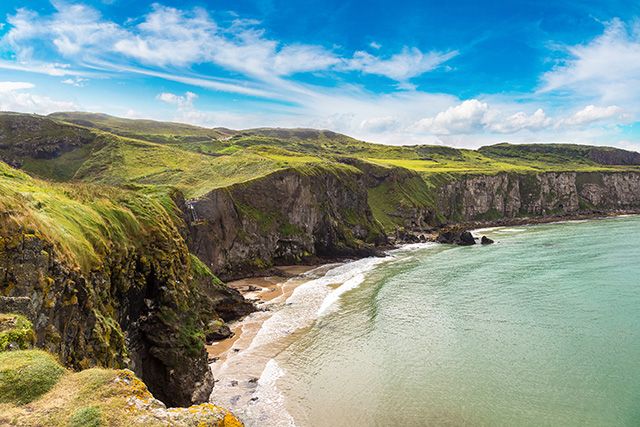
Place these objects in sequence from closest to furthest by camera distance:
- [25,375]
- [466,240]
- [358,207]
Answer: [25,375] → [466,240] → [358,207]

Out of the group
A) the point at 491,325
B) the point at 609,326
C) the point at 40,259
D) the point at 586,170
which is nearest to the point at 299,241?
the point at 491,325

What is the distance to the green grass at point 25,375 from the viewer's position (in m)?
10.6

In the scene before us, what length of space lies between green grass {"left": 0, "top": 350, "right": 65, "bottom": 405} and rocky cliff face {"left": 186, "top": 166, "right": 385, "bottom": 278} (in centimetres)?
5123

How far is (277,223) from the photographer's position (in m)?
81.6

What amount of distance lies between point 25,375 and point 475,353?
3380 cm

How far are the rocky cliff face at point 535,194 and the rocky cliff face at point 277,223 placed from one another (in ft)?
203

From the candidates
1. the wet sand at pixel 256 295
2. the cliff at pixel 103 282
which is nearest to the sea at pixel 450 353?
the wet sand at pixel 256 295

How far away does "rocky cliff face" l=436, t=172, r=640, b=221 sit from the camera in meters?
161

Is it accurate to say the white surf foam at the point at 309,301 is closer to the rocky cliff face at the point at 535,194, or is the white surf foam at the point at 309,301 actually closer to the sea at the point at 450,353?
the sea at the point at 450,353

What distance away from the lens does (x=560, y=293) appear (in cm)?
5447

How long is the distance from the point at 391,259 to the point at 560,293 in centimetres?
3572

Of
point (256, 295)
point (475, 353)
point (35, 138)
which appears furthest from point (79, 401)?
point (35, 138)

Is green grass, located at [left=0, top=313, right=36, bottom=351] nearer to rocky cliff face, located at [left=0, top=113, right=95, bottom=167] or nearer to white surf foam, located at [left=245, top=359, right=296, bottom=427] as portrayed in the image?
white surf foam, located at [left=245, top=359, right=296, bottom=427]

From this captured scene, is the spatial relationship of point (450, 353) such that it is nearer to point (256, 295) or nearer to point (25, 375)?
point (256, 295)
